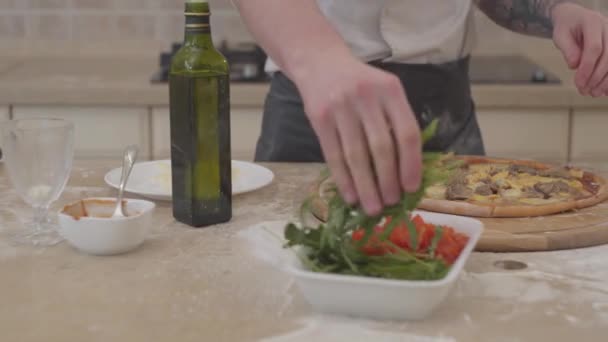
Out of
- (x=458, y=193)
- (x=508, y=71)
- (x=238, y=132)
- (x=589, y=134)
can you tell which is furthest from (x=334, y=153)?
(x=508, y=71)

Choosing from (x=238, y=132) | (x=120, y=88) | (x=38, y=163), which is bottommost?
(x=238, y=132)

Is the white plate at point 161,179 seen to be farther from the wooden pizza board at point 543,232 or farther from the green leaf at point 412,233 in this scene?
the green leaf at point 412,233

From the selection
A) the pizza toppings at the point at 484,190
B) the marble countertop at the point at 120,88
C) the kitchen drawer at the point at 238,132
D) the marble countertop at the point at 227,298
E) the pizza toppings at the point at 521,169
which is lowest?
the kitchen drawer at the point at 238,132

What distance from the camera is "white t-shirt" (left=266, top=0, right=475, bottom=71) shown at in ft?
5.33

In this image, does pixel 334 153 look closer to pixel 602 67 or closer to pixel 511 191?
pixel 511 191

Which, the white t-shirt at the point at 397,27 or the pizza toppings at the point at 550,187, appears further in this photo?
the white t-shirt at the point at 397,27

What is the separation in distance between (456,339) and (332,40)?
12.5 inches

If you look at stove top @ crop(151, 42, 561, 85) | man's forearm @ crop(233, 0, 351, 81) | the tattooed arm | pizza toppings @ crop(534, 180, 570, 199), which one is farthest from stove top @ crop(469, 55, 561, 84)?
man's forearm @ crop(233, 0, 351, 81)

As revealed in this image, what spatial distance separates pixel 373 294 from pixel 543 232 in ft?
1.18

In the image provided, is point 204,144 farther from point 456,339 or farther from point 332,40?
point 456,339

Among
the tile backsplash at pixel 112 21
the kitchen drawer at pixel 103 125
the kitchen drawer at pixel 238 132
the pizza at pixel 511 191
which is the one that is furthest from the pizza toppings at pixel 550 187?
the tile backsplash at pixel 112 21

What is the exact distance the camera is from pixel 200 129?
1.13 m

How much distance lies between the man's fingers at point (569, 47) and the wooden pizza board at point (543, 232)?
28cm

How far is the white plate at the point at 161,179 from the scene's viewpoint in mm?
1263
